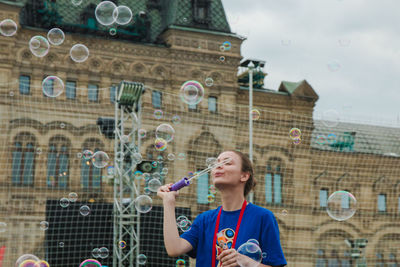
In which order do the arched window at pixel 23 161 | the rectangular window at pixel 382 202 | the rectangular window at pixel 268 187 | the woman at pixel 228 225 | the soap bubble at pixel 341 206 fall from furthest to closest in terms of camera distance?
the rectangular window at pixel 382 202, the rectangular window at pixel 268 187, the arched window at pixel 23 161, the soap bubble at pixel 341 206, the woman at pixel 228 225

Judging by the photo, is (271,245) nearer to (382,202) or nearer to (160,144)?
(160,144)

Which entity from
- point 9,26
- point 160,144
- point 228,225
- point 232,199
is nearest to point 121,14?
point 9,26

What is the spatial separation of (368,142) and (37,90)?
15758 mm

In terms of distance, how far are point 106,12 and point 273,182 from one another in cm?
1361

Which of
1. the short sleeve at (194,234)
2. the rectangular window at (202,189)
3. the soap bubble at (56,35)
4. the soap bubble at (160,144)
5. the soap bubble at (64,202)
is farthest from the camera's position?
the rectangular window at (202,189)

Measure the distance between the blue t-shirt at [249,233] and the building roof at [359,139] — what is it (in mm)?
19834

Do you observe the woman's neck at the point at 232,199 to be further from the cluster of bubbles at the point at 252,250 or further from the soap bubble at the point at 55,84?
the soap bubble at the point at 55,84

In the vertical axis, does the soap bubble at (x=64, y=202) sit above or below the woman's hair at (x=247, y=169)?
below

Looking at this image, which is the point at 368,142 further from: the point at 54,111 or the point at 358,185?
the point at 54,111

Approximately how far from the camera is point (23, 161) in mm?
18328

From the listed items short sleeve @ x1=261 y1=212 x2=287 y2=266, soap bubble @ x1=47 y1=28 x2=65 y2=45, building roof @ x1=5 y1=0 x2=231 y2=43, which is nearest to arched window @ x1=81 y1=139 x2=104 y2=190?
building roof @ x1=5 y1=0 x2=231 y2=43

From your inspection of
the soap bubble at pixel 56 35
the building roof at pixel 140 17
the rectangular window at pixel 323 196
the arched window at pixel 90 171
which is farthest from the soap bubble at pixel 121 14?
the rectangular window at pixel 323 196

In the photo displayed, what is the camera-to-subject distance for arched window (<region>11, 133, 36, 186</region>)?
18.2 metres

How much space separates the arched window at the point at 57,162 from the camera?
18.6 m
